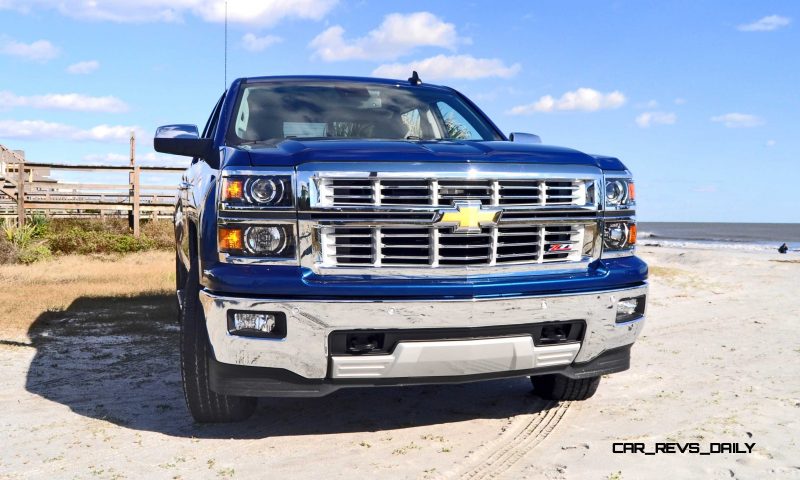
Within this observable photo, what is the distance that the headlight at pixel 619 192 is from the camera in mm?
3918

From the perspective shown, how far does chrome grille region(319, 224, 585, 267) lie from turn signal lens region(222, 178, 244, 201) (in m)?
0.41

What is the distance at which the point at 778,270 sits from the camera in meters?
13.8

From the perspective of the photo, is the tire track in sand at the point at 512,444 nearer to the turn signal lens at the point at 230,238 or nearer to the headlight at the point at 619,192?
the headlight at the point at 619,192

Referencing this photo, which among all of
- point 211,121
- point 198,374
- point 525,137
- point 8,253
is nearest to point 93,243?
point 8,253

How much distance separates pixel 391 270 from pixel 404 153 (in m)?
0.54

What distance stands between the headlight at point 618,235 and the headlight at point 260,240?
1630 mm

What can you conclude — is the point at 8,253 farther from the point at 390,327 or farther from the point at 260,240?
the point at 390,327

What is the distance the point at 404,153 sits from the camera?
347cm

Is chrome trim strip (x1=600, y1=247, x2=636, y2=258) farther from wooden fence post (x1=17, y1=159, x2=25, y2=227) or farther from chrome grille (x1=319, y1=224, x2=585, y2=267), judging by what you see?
wooden fence post (x1=17, y1=159, x2=25, y2=227)

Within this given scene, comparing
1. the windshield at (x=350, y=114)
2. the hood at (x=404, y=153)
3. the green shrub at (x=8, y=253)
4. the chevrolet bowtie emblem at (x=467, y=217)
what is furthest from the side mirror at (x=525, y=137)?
the green shrub at (x=8, y=253)

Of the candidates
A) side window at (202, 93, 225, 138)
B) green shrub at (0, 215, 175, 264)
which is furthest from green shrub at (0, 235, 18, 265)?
side window at (202, 93, 225, 138)

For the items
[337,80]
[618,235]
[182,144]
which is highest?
[337,80]

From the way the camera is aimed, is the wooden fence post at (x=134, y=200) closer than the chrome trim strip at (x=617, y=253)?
No

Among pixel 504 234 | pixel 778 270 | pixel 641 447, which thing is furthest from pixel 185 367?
pixel 778 270
